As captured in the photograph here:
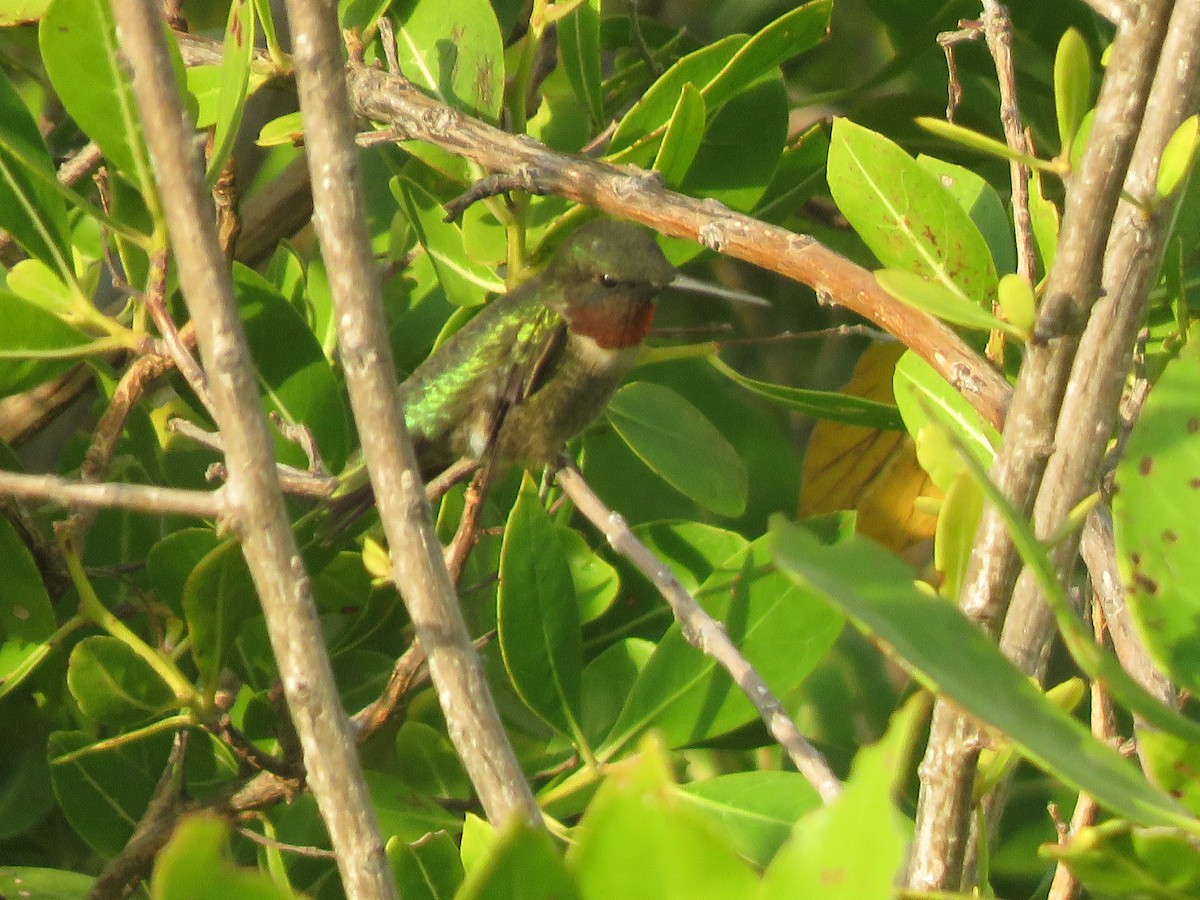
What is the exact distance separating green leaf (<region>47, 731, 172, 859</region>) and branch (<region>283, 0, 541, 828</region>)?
100cm

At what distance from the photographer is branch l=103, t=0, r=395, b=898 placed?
90 cm

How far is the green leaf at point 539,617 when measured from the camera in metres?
1.51

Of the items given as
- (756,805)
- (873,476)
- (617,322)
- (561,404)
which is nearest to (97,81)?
(756,805)

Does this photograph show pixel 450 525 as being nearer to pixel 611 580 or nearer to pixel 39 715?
pixel 611 580

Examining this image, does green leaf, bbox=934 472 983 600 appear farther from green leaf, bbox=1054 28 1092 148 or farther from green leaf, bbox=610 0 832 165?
green leaf, bbox=610 0 832 165

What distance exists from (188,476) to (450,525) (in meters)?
0.40

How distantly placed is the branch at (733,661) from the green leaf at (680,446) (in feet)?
1.29

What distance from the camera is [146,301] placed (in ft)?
4.87

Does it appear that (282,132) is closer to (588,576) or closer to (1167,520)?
(588,576)

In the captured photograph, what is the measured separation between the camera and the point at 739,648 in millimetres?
1563

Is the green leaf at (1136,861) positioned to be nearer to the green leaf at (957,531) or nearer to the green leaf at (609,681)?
the green leaf at (957,531)

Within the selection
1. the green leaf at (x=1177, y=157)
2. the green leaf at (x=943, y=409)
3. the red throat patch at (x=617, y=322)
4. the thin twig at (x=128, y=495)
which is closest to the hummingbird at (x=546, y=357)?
the red throat patch at (x=617, y=322)

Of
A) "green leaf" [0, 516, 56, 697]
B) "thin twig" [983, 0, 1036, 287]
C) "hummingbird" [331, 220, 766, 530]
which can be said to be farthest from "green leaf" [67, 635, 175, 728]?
"thin twig" [983, 0, 1036, 287]

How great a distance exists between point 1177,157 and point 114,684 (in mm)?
1245
